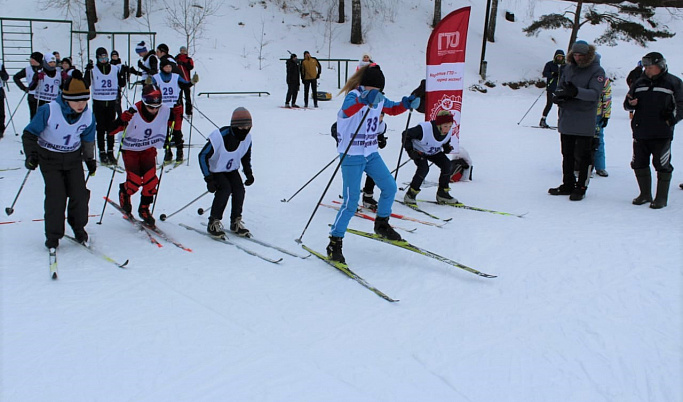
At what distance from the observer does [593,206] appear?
6.43 metres

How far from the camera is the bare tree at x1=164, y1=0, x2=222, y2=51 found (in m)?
20.2

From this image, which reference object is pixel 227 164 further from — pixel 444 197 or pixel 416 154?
pixel 444 197

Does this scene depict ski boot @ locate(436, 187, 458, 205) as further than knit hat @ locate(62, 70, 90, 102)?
Yes

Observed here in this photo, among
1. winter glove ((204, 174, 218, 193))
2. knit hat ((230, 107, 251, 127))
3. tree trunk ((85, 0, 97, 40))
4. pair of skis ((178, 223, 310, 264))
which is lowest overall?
pair of skis ((178, 223, 310, 264))

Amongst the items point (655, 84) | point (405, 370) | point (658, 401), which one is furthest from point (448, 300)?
point (655, 84)

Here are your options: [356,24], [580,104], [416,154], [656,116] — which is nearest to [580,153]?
[580,104]

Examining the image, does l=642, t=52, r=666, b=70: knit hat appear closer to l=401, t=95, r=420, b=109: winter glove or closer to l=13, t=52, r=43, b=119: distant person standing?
l=401, t=95, r=420, b=109: winter glove

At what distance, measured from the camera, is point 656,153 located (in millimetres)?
6082

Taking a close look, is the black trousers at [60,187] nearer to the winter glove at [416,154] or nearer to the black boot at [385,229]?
the black boot at [385,229]

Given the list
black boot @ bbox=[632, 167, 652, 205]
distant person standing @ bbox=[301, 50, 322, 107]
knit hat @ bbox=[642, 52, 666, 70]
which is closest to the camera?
knit hat @ bbox=[642, 52, 666, 70]

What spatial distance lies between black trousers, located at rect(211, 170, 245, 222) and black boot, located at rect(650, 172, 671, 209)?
4821 millimetres

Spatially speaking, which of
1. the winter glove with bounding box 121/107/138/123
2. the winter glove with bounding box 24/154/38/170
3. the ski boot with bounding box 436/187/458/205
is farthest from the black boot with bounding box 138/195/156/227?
the ski boot with bounding box 436/187/458/205

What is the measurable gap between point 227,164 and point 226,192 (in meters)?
0.29

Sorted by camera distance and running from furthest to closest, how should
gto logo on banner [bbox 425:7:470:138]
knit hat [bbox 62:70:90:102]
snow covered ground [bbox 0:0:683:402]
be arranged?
1. gto logo on banner [bbox 425:7:470:138]
2. knit hat [bbox 62:70:90:102]
3. snow covered ground [bbox 0:0:683:402]
